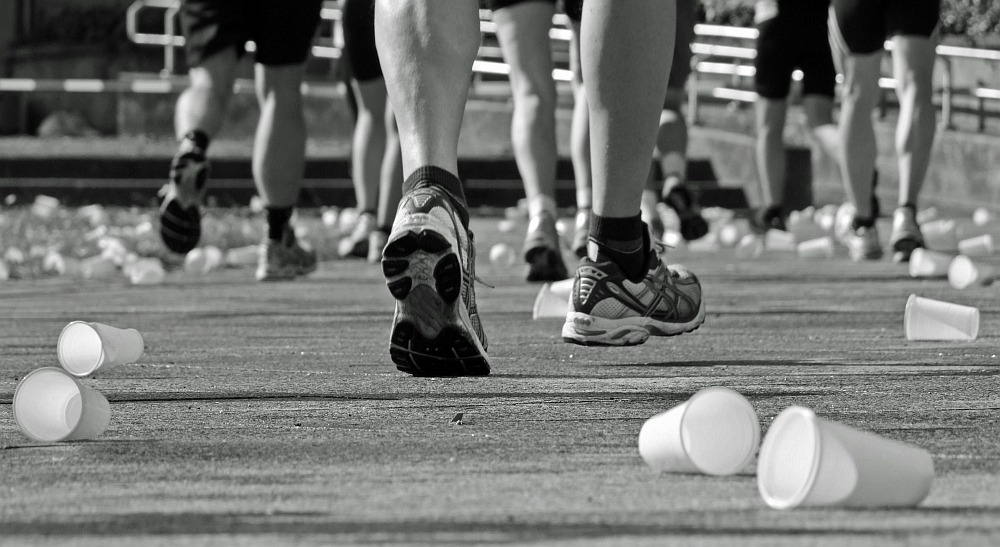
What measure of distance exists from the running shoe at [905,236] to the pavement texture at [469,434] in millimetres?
2239

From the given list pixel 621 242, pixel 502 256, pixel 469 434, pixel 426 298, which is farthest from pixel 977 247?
pixel 469 434

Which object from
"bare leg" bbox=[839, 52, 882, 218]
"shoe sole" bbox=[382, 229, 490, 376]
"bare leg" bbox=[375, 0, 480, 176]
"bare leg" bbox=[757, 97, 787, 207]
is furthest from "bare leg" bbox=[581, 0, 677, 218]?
"bare leg" bbox=[757, 97, 787, 207]

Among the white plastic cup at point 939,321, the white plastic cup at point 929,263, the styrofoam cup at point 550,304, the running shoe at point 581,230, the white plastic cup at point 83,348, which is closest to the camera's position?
the white plastic cup at point 83,348

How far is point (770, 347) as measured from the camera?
3.50 m

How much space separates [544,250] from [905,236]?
6.38 ft

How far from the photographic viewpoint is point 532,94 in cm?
582

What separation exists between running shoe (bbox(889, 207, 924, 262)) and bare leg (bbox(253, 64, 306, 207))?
2.46 metres

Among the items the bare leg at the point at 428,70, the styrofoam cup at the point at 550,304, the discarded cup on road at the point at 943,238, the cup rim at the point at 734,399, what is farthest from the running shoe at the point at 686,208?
the cup rim at the point at 734,399

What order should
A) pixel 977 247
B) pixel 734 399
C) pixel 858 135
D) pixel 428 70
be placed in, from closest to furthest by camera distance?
pixel 734 399 < pixel 428 70 < pixel 858 135 < pixel 977 247

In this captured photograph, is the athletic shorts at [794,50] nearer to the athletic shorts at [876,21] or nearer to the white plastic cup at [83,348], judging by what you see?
the athletic shorts at [876,21]

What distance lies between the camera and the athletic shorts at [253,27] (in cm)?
576

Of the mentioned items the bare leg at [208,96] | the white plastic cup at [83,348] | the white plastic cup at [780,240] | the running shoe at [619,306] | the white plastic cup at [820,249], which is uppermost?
the running shoe at [619,306]

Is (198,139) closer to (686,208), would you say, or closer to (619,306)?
(686,208)

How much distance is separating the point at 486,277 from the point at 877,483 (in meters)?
4.57
